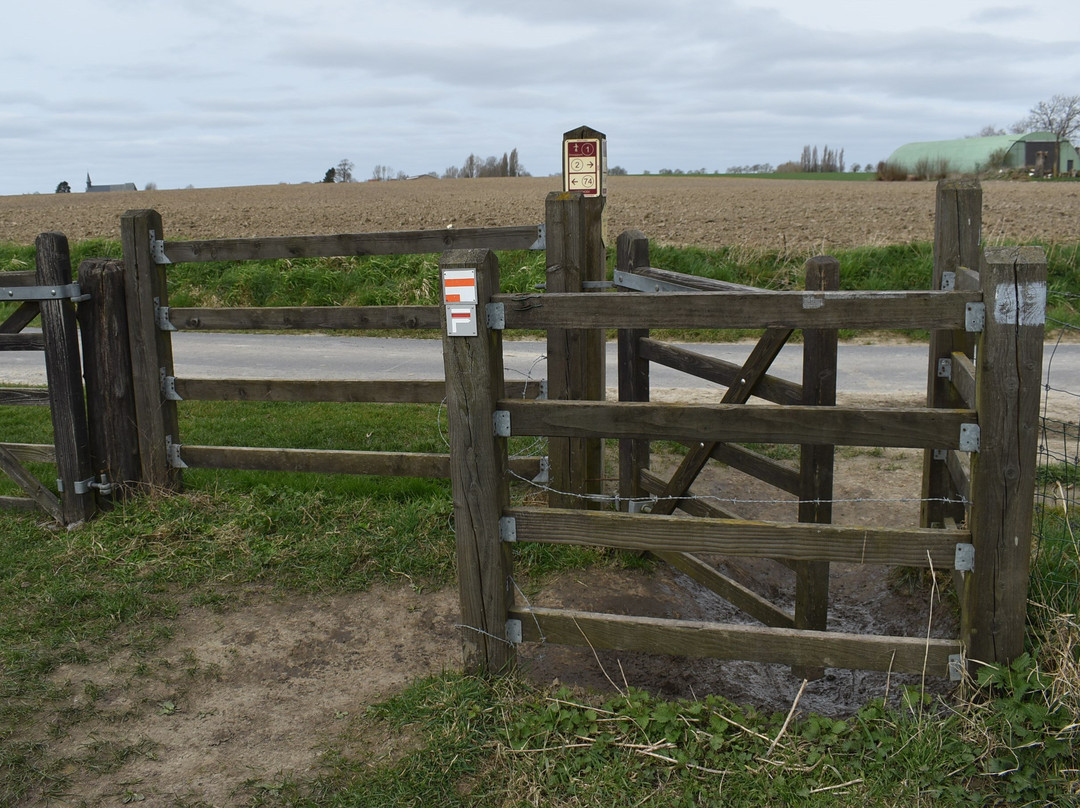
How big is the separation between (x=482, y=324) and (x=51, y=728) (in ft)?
7.69

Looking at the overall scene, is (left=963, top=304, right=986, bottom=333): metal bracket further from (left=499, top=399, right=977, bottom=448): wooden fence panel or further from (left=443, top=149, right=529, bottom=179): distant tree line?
(left=443, top=149, right=529, bottom=179): distant tree line

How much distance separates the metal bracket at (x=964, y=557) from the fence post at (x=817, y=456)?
2.41 feet

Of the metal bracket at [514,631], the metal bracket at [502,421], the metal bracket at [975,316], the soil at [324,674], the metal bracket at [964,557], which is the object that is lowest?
the soil at [324,674]

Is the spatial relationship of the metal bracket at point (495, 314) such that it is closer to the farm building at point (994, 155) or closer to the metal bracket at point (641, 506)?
the metal bracket at point (641, 506)

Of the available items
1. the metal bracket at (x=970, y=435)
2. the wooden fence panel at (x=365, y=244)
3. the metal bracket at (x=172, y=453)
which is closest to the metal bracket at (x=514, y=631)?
the metal bracket at (x=970, y=435)

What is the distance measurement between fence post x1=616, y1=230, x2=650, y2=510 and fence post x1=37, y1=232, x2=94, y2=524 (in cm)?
333

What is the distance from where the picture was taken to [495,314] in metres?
3.53

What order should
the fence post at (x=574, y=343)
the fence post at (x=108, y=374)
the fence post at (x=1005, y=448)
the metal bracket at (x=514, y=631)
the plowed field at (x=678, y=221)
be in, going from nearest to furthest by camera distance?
1. the fence post at (x=1005, y=448)
2. the metal bracket at (x=514, y=631)
3. the fence post at (x=574, y=343)
4. the fence post at (x=108, y=374)
5. the plowed field at (x=678, y=221)

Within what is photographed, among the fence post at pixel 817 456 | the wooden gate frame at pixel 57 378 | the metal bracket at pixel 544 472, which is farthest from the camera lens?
the wooden gate frame at pixel 57 378

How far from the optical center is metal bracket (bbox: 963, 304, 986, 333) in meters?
3.11

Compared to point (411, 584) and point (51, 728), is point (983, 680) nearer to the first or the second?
point (411, 584)

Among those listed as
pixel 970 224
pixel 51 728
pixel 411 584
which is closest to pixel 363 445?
pixel 411 584

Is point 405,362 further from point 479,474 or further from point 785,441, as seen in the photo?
point 785,441

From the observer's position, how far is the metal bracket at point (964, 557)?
3227mm
